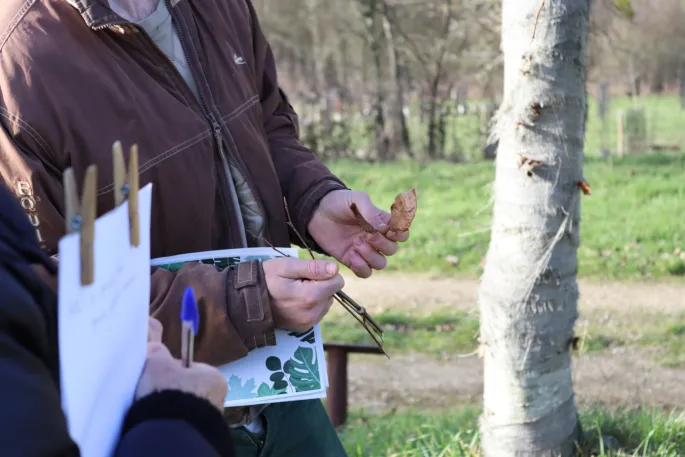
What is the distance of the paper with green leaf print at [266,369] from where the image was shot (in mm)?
1710

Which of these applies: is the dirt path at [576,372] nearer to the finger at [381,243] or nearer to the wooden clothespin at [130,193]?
the finger at [381,243]

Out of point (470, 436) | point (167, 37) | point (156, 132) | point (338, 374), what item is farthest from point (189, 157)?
A: point (338, 374)

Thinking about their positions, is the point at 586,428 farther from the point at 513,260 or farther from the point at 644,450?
the point at 513,260

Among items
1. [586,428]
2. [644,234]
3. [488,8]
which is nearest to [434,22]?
[488,8]

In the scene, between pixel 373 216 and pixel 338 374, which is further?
pixel 338 374

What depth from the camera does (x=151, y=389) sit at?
1083mm

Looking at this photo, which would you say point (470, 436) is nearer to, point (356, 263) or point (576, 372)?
point (356, 263)

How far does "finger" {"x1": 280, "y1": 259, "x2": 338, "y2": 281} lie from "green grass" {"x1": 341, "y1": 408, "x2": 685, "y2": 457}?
5.82 ft

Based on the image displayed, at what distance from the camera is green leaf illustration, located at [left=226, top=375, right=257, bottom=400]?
1709 mm

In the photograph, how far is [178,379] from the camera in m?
1.11

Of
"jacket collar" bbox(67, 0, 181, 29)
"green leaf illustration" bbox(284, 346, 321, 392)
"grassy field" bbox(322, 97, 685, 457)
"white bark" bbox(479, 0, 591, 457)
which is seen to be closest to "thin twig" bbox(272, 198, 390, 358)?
"green leaf illustration" bbox(284, 346, 321, 392)

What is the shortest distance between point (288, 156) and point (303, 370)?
2.17 feet

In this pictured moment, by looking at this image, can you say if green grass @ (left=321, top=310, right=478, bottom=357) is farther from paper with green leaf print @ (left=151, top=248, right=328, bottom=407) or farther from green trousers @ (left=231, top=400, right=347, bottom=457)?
paper with green leaf print @ (left=151, top=248, right=328, bottom=407)

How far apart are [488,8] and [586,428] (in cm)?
1043
